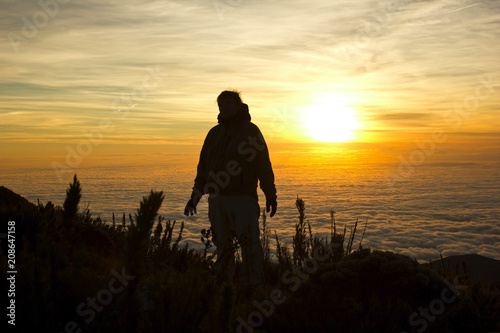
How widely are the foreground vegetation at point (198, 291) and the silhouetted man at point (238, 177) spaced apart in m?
0.50

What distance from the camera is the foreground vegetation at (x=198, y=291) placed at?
1.83 metres

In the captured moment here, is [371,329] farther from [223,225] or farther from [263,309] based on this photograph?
[223,225]

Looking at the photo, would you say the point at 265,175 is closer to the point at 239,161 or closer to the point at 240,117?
the point at 239,161

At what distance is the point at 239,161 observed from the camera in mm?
5324

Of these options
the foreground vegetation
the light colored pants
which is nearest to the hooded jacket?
the light colored pants

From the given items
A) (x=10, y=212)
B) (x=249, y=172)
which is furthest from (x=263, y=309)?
(x=10, y=212)

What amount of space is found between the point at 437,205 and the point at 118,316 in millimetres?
32844

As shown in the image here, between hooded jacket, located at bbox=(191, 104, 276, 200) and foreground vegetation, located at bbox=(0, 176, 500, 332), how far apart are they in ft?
2.24

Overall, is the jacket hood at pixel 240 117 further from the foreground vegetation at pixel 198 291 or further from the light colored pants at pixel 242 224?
the foreground vegetation at pixel 198 291

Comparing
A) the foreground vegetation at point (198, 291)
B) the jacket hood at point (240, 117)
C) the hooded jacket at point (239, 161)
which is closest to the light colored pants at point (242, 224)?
the hooded jacket at point (239, 161)

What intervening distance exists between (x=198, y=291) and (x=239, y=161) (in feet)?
11.4

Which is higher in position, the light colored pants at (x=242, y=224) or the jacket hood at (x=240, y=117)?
the jacket hood at (x=240, y=117)

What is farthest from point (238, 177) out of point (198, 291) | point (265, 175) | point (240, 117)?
point (198, 291)

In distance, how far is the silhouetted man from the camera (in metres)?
5.27
